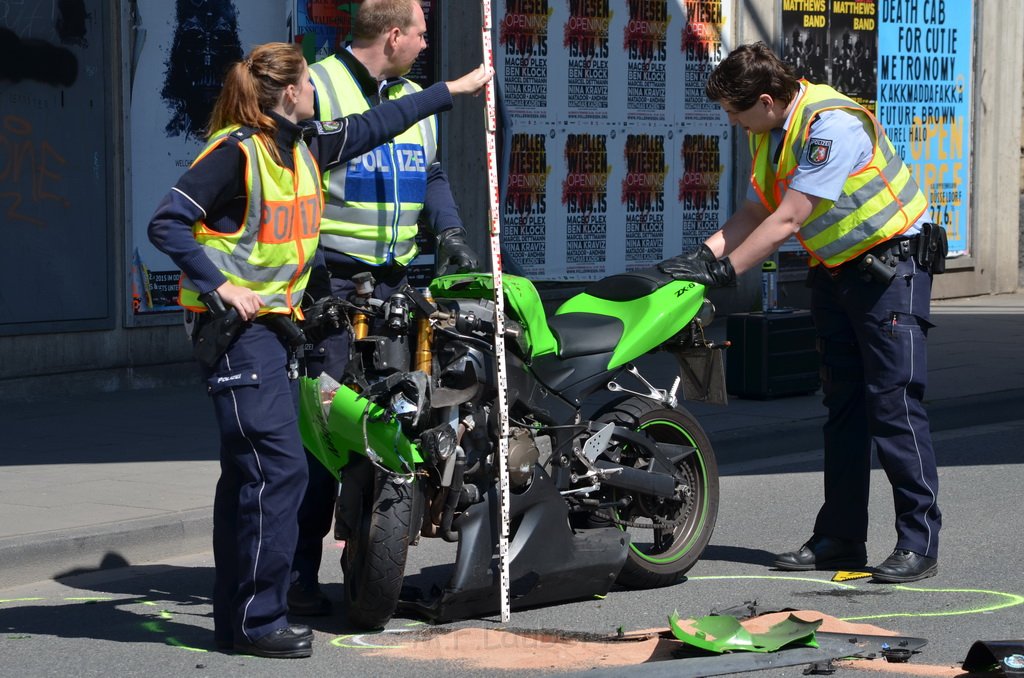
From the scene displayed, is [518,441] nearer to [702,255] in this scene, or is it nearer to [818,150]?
[702,255]

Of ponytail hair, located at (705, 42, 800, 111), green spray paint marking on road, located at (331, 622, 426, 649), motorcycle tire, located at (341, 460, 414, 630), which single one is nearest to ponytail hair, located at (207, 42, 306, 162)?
motorcycle tire, located at (341, 460, 414, 630)

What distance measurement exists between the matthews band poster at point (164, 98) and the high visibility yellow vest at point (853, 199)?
232 inches

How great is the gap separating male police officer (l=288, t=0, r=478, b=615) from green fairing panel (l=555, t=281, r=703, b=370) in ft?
1.81

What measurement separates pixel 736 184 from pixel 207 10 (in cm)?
630

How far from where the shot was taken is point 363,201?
5891 millimetres

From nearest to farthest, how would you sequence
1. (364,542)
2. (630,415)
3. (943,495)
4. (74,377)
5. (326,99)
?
(364,542), (326,99), (630,415), (943,495), (74,377)

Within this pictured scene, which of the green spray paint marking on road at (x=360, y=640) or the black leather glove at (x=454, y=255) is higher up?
the black leather glove at (x=454, y=255)

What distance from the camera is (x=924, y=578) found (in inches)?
251

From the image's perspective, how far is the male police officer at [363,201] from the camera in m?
5.86

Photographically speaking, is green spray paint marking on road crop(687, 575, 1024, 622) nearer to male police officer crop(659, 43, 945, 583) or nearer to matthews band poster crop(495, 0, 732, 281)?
male police officer crop(659, 43, 945, 583)

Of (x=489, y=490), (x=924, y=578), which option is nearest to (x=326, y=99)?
(x=489, y=490)

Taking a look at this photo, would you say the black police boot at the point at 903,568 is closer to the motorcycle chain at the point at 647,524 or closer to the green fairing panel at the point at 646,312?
the motorcycle chain at the point at 647,524

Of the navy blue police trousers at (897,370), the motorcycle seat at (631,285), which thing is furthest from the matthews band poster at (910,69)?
the motorcycle seat at (631,285)

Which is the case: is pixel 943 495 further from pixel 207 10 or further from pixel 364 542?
pixel 207 10
